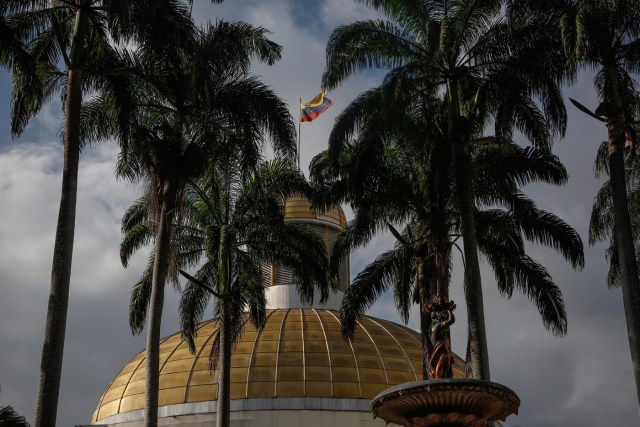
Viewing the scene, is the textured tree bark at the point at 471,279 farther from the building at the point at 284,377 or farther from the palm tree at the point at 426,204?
the building at the point at 284,377

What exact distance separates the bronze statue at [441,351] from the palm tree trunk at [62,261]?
8439mm

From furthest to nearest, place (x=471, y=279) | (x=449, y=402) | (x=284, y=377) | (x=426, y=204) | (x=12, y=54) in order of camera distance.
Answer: (x=284, y=377) → (x=426, y=204) → (x=471, y=279) → (x=12, y=54) → (x=449, y=402)

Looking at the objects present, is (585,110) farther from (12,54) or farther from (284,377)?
(284,377)

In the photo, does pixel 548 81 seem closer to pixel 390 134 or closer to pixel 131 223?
pixel 390 134

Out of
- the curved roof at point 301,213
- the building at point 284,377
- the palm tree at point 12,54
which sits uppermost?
the curved roof at point 301,213

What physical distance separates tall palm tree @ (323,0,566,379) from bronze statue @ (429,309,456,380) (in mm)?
1860

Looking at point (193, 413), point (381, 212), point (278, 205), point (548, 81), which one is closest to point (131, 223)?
point (278, 205)

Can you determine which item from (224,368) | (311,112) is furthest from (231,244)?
(311,112)

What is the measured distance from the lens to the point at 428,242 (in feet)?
95.8

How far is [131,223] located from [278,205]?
499 cm

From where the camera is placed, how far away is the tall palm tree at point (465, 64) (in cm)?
2722

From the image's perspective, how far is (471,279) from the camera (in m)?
26.3

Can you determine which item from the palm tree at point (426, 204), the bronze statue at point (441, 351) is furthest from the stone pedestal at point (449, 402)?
the palm tree at point (426, 204)

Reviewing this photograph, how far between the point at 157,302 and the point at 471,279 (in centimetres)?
773
